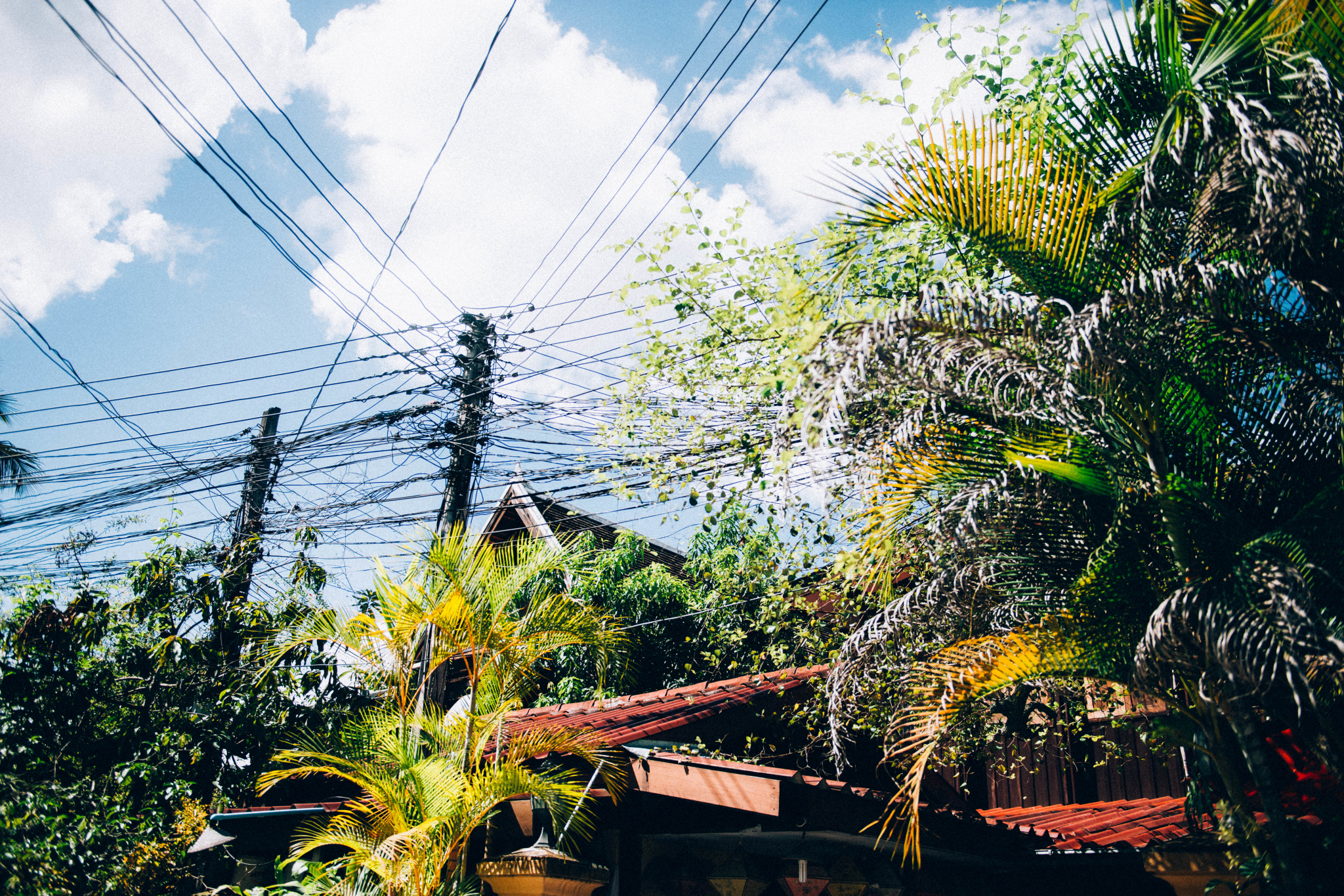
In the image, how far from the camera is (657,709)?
6.37m

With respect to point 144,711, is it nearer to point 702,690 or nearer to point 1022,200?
point 702,690

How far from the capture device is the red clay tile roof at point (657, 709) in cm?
566

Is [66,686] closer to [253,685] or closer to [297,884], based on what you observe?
[253,685]

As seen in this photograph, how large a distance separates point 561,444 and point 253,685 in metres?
3.61

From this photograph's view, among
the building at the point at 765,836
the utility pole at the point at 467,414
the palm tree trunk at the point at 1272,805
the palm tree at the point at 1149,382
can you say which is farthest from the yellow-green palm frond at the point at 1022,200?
the utility pole at the point at 467,414

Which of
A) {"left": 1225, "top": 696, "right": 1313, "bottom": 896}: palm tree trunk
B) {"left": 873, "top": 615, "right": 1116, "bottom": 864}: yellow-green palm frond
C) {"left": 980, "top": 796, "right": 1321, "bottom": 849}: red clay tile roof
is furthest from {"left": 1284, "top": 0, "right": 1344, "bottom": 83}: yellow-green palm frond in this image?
{"left": 980, "top": 796, "right": 1321, "bottom": 849}: red clay tile roof

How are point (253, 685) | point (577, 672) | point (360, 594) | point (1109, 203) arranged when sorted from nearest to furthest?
point (1109, 203) → point (253, 685) → point (360, 594) → point (577, 672)

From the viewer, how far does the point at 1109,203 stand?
158 inches

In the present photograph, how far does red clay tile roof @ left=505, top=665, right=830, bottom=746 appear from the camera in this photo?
5656mm

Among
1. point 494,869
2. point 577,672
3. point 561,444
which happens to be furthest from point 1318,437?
point 577,672

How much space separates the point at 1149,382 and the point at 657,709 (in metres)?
4.26

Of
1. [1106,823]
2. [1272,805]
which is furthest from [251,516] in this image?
[1272,805]

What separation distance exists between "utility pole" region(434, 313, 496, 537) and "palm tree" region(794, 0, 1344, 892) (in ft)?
15.0

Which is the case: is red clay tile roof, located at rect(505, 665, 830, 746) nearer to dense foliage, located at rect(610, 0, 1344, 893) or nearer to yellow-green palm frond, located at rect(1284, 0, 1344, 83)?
dense foliage, located at rect(610, 0, 1344, 893)
